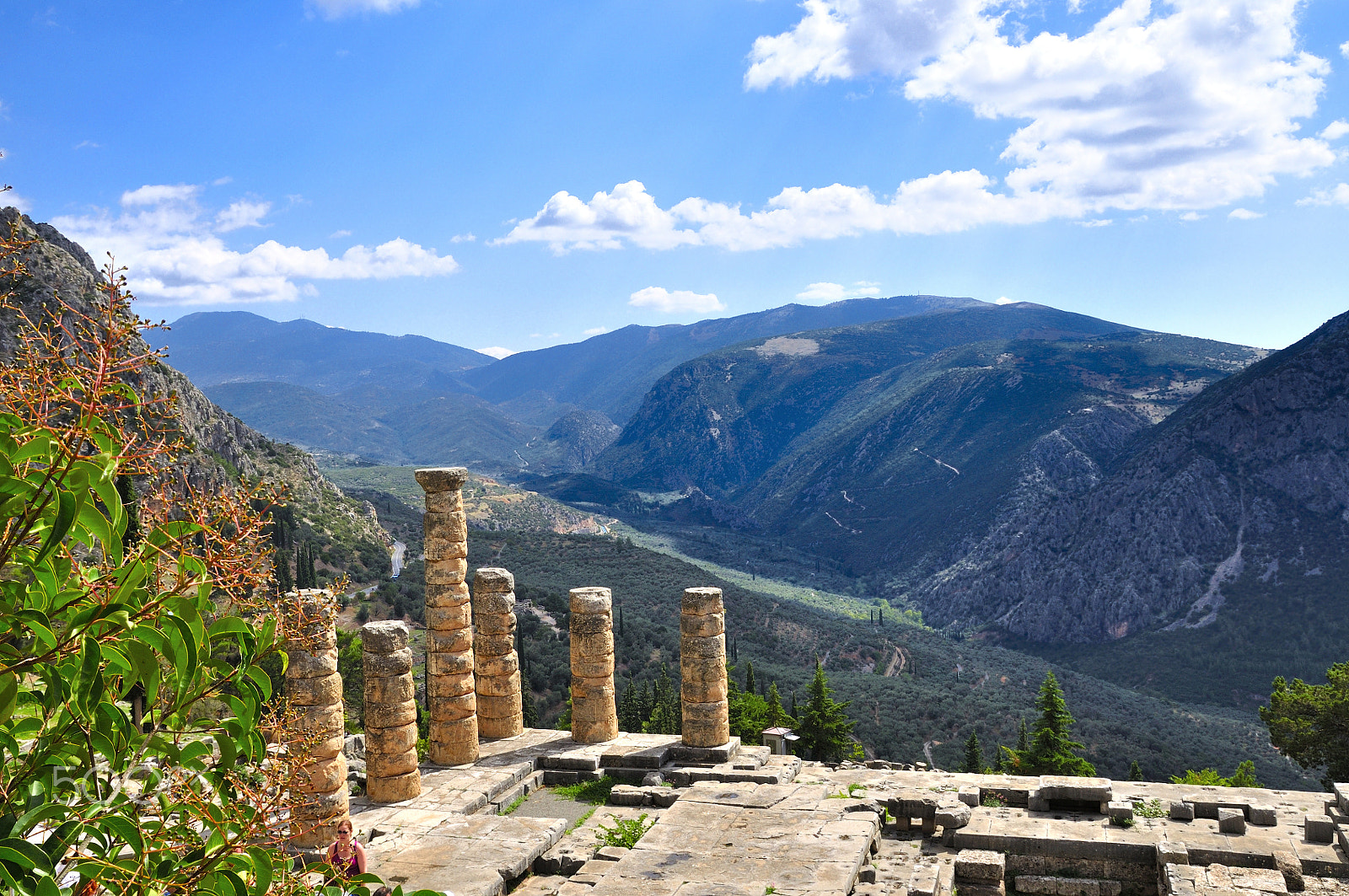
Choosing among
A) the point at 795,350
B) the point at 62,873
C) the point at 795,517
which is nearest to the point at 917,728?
the point at 62,873

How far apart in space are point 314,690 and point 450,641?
13.6 ft

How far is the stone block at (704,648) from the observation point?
17797 mm

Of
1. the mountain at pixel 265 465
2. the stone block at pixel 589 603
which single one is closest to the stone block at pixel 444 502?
the stone block at pixel 589 603

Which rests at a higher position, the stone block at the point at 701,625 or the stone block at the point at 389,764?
the stone block at the point at 701,625

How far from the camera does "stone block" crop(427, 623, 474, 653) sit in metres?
17.2

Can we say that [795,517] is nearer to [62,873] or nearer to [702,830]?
[702,830]

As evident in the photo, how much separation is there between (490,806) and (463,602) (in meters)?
4.01

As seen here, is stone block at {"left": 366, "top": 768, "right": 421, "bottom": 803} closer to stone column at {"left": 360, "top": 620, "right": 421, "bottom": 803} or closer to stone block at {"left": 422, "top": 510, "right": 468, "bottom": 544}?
stone column at {"left": 360, "top": 620, "right": 421, "bottom": 803}

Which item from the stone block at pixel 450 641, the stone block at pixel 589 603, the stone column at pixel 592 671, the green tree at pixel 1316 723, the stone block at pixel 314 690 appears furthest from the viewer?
the green tree at pixel 1316 723

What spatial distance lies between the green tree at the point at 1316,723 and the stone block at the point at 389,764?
70.3 ft

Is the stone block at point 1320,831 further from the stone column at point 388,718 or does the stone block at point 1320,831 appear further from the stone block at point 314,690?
the stone block at point 314,690

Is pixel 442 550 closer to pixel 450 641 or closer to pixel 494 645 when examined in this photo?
pixel 450 641

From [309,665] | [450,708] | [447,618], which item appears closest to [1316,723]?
[450,708]

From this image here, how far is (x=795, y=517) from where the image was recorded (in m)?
123
